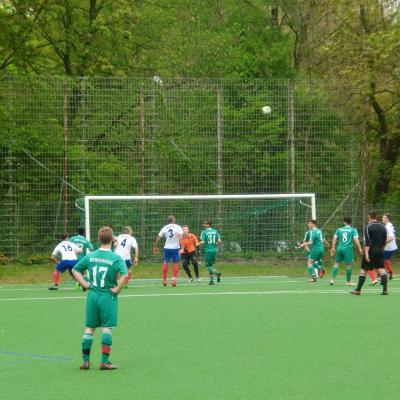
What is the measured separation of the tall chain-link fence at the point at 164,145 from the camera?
35312mm

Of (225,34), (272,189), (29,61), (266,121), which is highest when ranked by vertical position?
(225,34)

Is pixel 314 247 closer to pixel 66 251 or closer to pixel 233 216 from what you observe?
pixel 233 216

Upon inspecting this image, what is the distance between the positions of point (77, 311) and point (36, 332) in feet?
12.2

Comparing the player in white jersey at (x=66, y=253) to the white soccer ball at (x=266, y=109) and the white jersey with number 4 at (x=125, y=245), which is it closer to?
the white jersey with number 4 at (x=125, y=245)

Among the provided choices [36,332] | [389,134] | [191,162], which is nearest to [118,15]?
[191,162]

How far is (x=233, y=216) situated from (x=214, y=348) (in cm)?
2191

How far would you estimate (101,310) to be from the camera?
12.4 metres

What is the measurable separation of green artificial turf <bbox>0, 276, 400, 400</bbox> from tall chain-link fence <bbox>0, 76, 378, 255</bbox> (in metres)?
11.2

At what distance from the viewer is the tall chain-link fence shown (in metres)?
35.3

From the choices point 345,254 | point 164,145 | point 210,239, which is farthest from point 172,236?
point 164,145

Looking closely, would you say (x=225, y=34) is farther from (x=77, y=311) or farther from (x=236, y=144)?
(x=77, y=311)

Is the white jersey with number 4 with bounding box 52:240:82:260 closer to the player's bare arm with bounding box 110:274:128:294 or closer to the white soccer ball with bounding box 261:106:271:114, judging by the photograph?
the white soccer ball with bounding box 261:106:271:114

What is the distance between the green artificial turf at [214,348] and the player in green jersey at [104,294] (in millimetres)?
332

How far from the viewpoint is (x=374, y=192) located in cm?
4447
